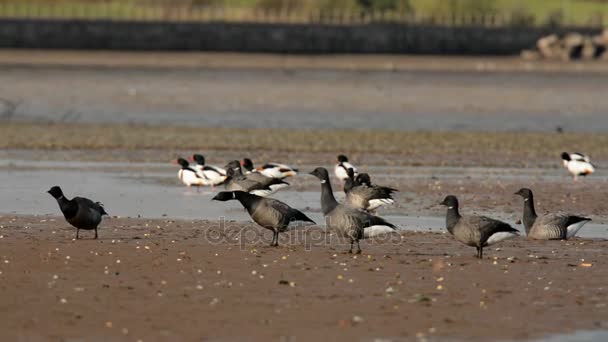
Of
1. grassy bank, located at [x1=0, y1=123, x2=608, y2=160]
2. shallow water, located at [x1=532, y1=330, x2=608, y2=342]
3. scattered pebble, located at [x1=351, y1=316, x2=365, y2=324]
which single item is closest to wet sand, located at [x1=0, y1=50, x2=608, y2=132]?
grassy bank, located at [x1=0, y1=123, x2=608, y2=160]

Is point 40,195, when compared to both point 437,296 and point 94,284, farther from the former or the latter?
point 437,296

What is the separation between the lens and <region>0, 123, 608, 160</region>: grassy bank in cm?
3306

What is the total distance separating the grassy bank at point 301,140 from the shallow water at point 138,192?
13.2 ft

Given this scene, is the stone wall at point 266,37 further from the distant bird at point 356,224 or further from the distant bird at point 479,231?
the distant bird at point 479,231

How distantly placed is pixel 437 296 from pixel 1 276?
4.72 m

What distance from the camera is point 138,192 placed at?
78.8 ft

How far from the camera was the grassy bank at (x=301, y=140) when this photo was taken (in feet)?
108

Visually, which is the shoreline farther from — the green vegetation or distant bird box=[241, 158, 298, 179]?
distant bird box=[241, 158, 298, 179]

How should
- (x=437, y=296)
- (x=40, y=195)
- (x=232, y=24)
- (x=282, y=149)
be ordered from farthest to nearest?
(x=232, y=24)
(x=282, y=149)
(x=40, y=195)
(x=437, y=296)

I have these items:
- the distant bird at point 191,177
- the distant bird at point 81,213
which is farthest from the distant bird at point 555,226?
the distant bird at point 191,177

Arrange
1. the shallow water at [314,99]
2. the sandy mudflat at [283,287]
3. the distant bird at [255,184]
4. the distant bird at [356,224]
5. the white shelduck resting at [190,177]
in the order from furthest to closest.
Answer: the shallow water at [314,99]
the white shelduck resting at [190,177]
the distant bird at [255,184]
the distant bird at [356,224]
the sandy mudflat at [283,287]

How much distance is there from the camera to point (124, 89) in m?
54.1

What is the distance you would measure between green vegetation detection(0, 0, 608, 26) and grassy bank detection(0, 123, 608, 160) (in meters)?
47.3

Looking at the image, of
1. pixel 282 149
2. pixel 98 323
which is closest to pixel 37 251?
pixel 98 323
